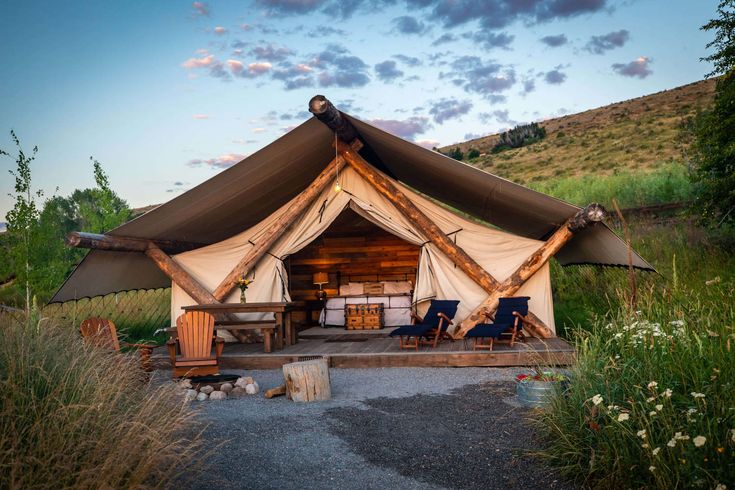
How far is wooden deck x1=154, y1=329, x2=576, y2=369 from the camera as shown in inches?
283

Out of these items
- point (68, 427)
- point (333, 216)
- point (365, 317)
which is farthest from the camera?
point (365, 317)

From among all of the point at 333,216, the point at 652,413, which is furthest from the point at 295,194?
the point at 652,413

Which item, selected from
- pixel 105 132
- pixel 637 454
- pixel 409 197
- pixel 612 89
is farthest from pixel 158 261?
pixel 612 89

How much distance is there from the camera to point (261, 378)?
276 inches

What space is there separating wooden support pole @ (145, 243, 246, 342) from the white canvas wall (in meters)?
0.25

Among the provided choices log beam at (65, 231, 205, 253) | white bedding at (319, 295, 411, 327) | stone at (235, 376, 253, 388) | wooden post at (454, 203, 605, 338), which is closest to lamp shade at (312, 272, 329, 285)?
white bedding at (319, 295, 411, 327)

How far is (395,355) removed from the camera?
7.37 meters

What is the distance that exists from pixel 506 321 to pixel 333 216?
3030mm

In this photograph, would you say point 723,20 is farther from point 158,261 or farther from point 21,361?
point 21,361

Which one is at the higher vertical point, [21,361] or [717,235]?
[717,235]

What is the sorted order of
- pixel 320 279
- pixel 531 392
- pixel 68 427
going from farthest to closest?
pixel 320 279
pixel 531 392
pixel 68 427

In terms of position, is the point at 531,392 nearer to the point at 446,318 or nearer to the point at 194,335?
the point at 446,318

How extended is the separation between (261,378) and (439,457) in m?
3.47

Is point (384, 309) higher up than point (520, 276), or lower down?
lower down
